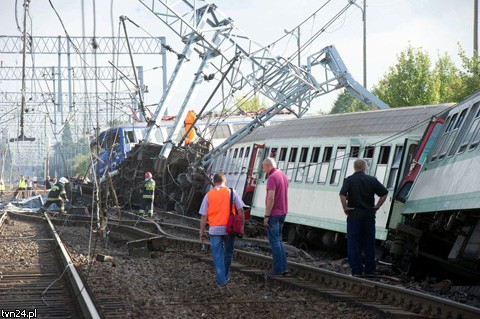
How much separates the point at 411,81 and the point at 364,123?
118 feet

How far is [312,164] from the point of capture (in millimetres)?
23000

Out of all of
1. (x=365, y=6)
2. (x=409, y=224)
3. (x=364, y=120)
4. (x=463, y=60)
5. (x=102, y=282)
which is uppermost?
(x=365, y=6)

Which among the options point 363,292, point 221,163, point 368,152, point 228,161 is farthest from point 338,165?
point 221,163

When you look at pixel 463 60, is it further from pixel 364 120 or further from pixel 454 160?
pixel 454 160

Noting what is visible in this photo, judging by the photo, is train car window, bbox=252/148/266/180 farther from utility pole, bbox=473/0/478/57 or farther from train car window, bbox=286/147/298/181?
utility pole, bbox=473/0/478/57

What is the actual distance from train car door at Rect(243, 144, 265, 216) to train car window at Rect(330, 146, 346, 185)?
22.5ft

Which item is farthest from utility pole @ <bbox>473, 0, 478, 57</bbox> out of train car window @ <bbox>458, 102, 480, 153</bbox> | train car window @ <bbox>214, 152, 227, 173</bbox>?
train car window @ <bbox>458, 102, 480, 153</bbox>

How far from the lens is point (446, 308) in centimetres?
981

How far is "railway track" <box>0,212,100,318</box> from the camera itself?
431 inches

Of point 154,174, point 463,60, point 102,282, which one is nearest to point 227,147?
point 154,174

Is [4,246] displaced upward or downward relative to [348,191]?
downward

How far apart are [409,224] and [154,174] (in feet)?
87.4

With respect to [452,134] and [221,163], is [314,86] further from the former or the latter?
[452,134]

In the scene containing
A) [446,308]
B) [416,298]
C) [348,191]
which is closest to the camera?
[446,308]
